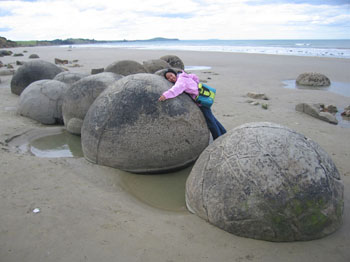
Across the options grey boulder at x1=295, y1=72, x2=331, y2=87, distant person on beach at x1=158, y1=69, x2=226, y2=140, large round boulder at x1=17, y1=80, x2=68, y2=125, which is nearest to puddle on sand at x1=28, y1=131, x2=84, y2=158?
large round boulder at x1=17, y1=80, x2=68, y2=125

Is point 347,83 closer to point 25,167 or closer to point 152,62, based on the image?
point 152,62

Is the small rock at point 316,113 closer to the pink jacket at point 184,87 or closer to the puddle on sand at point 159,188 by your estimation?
the pink jacket at point 184,87

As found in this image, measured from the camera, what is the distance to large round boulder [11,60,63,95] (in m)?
9.41

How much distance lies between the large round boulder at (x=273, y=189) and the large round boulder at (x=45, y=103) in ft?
15.9

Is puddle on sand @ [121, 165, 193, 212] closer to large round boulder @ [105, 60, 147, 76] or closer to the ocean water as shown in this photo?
large round boulder @ [105, 60, 147, 76]

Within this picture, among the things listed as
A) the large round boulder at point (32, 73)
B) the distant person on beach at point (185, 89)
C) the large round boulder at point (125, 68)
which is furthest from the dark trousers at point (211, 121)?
the large round boulder at point (32, 73)

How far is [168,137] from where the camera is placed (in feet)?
13.2

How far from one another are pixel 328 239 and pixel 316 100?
24.0ft

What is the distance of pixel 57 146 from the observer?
5.52m

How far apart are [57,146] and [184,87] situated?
2.73m

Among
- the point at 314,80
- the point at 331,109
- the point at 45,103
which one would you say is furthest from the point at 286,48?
the point at 45,103

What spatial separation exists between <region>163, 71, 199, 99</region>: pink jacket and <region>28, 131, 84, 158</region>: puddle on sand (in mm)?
1984

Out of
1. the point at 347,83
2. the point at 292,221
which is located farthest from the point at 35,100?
the point at 347,83

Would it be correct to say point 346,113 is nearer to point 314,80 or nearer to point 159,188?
point 314,80
